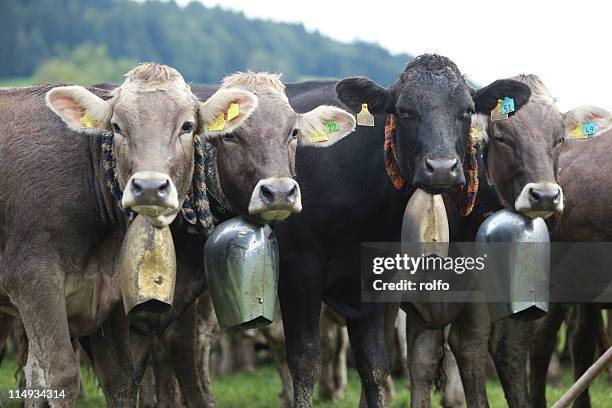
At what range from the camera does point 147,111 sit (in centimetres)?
699

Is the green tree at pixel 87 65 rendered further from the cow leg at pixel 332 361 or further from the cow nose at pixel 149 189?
the cow nose at pixel 149 189

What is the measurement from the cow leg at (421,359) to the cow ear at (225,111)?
236 cm

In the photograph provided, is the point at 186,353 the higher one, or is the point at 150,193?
the point at 150,193

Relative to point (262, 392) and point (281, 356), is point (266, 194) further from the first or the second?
point (262, 392)

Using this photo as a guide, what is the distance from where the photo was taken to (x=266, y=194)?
717cm

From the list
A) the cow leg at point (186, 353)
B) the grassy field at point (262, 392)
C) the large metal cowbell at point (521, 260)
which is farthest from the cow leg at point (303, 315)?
the grassy field at point (262, 392)

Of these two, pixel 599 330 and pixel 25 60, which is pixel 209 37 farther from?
pixel 599 330

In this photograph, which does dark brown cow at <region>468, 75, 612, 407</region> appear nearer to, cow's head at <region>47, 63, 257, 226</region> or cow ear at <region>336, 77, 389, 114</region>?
cow ear at <region>336, 77, 389, 114</region>

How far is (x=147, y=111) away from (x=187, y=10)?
246 feet

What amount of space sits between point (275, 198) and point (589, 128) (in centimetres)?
291

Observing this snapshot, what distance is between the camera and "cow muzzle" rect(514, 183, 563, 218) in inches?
306

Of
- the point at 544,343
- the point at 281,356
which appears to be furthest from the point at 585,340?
the point at 281,356

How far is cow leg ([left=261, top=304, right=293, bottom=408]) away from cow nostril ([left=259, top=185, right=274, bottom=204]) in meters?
4.71

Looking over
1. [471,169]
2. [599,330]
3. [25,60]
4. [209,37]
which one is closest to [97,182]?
[471,169]
